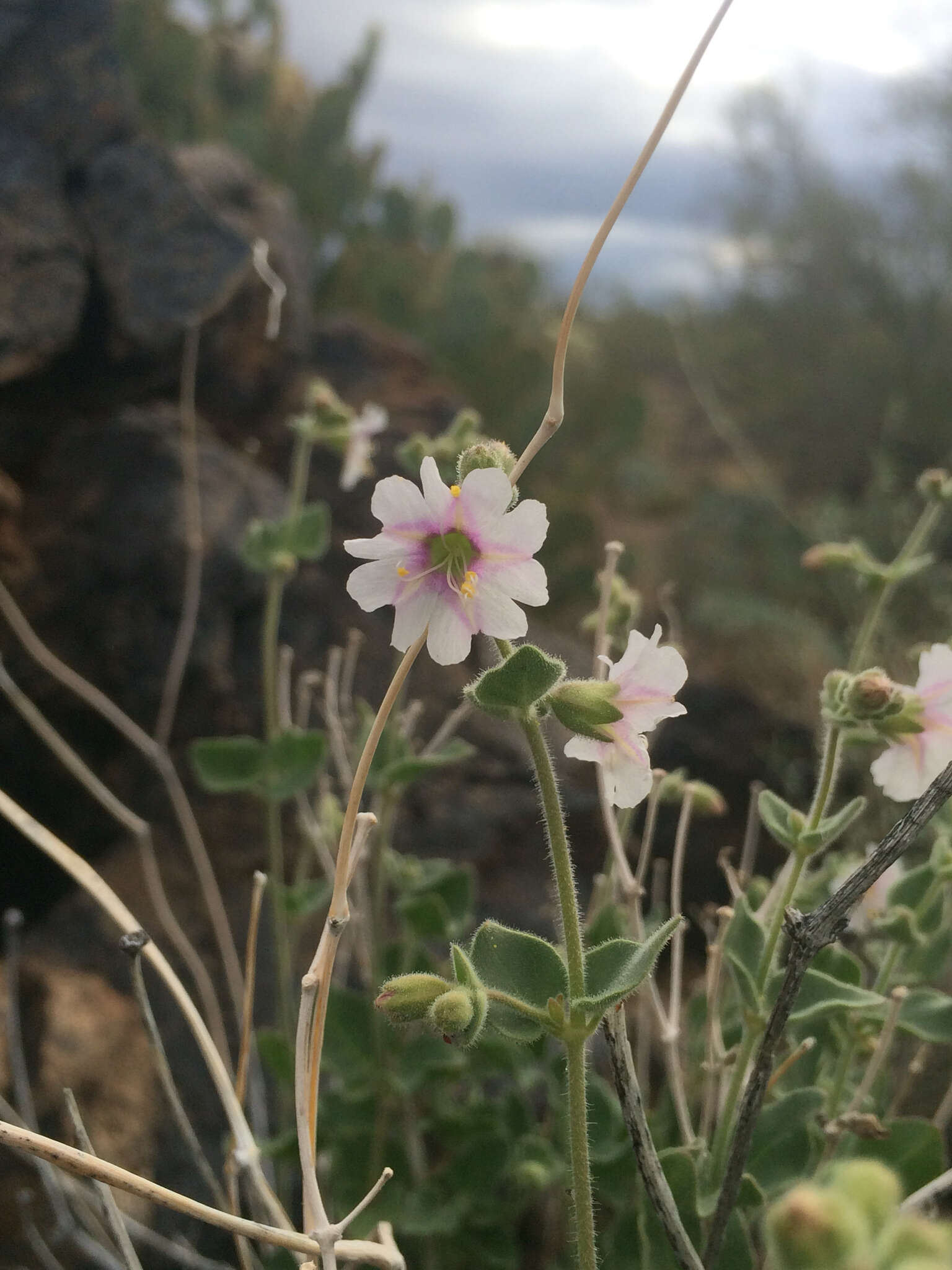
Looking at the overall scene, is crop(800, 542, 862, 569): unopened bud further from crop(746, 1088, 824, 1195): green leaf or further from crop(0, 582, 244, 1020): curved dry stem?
crop(0, 582, 244, 1020): curved dry stem

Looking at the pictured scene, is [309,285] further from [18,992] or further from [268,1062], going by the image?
[268,1062]

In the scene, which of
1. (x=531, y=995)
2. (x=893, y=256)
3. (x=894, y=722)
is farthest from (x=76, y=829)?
(x=893, y=256)

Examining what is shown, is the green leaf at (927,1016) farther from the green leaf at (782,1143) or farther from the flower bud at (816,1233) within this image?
the flower bud at (816,1233)

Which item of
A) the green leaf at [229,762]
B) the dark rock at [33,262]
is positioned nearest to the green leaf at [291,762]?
the green leaf at [229,762]

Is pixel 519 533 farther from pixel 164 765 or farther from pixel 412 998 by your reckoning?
pixel 164 765

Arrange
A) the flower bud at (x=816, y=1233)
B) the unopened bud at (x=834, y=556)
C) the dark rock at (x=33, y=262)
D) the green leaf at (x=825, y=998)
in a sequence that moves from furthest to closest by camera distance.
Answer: the dark rock at (x=33, y=262)
the unopened bud at (x=834, y=556)
the green leaf at (x=825, y=998)
the flower bud at (x=816, y=1233)

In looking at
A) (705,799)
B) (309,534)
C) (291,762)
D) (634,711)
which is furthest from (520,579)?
(309,534)

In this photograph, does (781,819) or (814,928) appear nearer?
(814,928)
